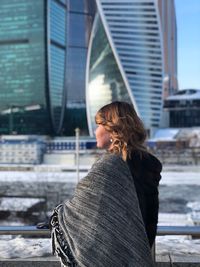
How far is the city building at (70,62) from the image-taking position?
74.6 metres

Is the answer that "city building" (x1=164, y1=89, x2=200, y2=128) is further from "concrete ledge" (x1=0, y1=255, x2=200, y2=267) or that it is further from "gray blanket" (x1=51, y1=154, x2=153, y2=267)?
"gray blanket" (x1=51, y1=154, x2=153, y2=267)

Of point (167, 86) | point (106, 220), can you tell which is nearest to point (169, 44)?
point (167, 86)

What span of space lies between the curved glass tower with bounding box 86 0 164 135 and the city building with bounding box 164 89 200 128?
2.87 meters

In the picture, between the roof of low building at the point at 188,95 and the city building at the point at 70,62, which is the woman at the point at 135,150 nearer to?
the city building at the point at 70,62

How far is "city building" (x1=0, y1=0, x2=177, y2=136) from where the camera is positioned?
74562 millimetres

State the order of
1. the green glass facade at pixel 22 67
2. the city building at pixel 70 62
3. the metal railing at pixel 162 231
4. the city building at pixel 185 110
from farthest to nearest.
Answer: the city building at pixel 185 110 → the city building at pixel 70 62 → the green glass facade at pixel 22 67 → the metal railing at pixel 162 231

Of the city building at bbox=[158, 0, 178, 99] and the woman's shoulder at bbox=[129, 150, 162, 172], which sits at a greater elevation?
the city building at bbox=[158, 0, 178, 99]

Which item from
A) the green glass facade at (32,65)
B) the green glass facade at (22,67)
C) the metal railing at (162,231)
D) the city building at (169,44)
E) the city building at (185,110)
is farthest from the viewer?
→ the city building at (169,44)

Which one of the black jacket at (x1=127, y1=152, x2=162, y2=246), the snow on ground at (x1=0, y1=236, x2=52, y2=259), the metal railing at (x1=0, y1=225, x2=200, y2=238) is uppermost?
the black jacket at (x1=127, y1=152, x2=162, y2=246)

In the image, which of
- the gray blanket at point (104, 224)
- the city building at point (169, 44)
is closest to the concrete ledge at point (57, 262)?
the gray blanket at point (104, 224)

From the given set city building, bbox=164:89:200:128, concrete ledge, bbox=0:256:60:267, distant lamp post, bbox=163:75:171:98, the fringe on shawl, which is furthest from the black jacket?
distant lamp post, bbox=163:75:171:98

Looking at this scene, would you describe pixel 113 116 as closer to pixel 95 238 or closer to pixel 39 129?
pixel 95 238

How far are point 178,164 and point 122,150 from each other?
→ 46.9 metres

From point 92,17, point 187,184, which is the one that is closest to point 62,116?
point 92,17
